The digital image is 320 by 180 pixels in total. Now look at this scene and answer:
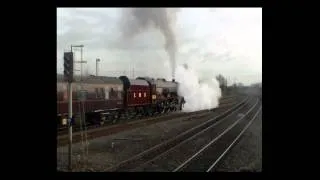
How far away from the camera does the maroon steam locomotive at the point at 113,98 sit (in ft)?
81.7

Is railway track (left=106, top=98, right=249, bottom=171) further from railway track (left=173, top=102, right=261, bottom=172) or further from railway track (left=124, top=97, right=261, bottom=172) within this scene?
railway track (left=173, top=102, right=261, bottom=172)

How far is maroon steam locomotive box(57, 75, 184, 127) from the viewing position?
2491 centimetres

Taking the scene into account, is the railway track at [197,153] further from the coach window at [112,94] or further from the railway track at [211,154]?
the coach window at [112,94]

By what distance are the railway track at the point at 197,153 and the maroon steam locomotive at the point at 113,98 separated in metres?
4.84

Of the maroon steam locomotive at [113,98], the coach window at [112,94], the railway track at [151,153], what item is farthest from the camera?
the coach window at [112,94]

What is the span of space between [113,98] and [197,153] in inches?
494

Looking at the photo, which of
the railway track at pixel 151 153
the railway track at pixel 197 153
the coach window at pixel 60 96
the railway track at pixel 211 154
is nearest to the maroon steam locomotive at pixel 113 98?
the coach window at pixel 60 96

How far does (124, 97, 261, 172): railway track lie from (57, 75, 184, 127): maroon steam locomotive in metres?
4.84

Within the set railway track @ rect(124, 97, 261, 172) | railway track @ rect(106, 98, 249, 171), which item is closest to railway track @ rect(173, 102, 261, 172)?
railway track @ rect(124, 97, 261, 172)

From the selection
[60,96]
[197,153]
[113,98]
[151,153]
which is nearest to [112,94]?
[113,98]

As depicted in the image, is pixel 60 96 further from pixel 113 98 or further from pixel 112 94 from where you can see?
pixel 113 98

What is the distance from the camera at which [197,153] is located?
66.9 feet

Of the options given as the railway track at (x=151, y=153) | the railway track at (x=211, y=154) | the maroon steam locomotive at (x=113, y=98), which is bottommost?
the railway track at (x=211, y=154)
